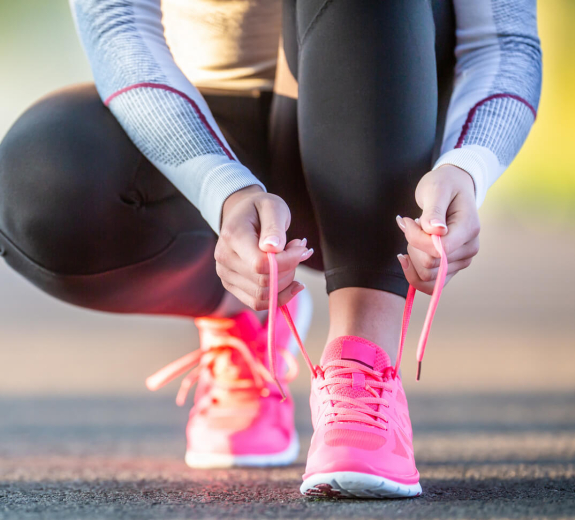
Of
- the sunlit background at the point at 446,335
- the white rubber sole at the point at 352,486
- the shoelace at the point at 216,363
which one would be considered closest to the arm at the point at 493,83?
the white rubber sole at the point at 352,486

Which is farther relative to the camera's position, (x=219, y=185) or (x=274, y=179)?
(x=274, y=179)

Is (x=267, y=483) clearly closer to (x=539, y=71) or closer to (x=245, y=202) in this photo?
(x=245, y=202)

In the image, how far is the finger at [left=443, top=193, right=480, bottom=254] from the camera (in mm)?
428

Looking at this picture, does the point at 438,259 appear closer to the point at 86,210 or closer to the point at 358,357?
the point at 358,357

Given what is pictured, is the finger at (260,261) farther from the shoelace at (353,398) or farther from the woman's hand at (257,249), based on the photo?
the shoelace at (353,398)

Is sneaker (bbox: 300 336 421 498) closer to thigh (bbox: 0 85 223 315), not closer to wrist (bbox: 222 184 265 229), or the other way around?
wrist (bbox: 222 184 265 229)

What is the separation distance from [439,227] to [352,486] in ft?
0.61

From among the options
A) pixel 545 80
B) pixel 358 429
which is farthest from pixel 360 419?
pixel 545 80

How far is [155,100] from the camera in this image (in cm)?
56

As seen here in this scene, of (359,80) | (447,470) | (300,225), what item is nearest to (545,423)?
(447,470)

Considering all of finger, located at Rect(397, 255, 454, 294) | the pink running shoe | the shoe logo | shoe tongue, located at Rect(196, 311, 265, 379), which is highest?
finger, located at Rect(397, 255, 454, 294)

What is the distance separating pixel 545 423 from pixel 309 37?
2.04 ft

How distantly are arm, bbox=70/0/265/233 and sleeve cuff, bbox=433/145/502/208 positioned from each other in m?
0.16

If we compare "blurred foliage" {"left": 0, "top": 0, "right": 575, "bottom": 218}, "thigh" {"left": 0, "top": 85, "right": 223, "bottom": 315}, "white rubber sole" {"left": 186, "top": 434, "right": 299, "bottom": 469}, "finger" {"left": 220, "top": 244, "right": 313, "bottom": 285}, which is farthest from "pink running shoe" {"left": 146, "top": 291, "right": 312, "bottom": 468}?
"blurred foliage" {"left": 0, "top": 0, "right": 575, "bottom": 218}
